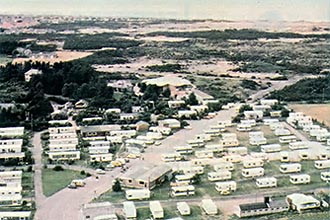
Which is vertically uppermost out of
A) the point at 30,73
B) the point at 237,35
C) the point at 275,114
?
the point at 30,73

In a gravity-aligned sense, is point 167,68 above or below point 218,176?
below

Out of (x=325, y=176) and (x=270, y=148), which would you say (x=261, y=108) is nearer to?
(x=270, y=148)

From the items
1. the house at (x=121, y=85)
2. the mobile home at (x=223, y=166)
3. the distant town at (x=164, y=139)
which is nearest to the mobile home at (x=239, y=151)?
the distant town at (x=164, y=139)

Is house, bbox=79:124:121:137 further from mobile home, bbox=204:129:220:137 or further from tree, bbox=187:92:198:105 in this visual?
tree, bbox=187:92:198:105

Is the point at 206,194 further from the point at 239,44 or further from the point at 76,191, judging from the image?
the point at 239,44

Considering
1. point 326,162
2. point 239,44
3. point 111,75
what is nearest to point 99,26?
point 239,44

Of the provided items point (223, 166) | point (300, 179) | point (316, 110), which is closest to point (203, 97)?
point (316, 110)
